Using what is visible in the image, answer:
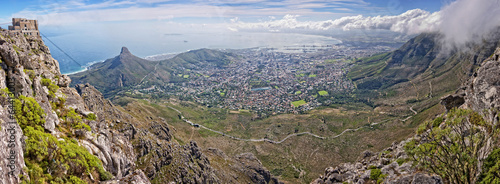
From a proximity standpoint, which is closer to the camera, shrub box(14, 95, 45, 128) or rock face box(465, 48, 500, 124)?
shrub box(14, 95, 45, 128)

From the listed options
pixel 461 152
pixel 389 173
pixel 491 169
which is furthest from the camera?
pixel 389 173

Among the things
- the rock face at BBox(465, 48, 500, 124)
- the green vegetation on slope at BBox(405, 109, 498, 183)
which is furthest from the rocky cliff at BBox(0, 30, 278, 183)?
the rock face at BBox(465, 48, 500, 124)

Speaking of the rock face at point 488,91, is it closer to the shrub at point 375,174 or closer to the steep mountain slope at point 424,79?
the shrub at point 375,174

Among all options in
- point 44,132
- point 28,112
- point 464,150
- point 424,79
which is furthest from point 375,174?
point 424,79

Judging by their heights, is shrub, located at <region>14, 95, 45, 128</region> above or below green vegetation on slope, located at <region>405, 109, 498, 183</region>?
above

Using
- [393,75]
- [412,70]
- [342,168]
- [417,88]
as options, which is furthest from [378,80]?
[342,168]

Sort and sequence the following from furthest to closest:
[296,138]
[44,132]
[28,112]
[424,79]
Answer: [424,79] → [296,138] → [44,132] → [28,112]

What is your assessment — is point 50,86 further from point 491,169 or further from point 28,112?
point 491,169

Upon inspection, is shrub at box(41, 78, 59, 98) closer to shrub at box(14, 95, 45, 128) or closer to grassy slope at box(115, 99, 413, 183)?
shrub at box(14, 95, 45, 128)

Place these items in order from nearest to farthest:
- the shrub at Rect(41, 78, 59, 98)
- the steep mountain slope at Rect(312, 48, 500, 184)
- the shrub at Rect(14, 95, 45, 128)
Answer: the shrub at Rect(14, 95, 45, 128) < the steep mountain slope at Rect(312, 48, 500, 184) < the shrub at Rect(41, 78, 59, 98)

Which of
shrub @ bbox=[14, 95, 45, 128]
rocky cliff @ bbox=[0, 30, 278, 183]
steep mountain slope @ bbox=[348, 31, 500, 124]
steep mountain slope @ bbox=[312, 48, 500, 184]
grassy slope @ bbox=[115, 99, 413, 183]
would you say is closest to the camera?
rocky cliff @ bbox=[0, 30, 278, 183]

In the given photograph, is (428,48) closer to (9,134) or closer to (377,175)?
(377,175)
